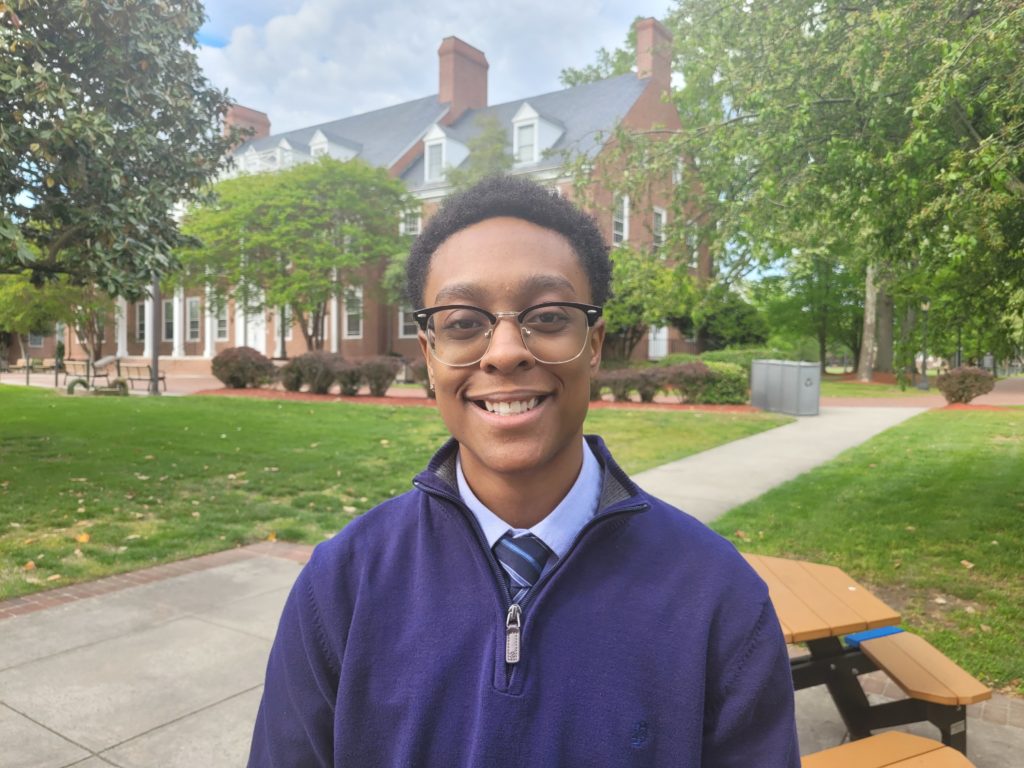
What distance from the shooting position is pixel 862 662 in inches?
132

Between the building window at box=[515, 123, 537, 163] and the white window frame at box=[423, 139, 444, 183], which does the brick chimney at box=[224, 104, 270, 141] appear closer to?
the white window frame at box=[423, 139, 444, 183]

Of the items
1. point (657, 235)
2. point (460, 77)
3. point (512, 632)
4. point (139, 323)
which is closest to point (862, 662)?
point (512, 632)

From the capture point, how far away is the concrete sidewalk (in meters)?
3.30

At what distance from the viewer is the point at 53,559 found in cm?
586

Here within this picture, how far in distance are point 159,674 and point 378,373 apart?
53.2 ft

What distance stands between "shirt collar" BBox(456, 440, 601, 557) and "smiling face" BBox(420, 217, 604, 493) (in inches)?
1.0

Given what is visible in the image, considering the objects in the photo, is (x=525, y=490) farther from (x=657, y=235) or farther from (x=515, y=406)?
(x=657, y=235)

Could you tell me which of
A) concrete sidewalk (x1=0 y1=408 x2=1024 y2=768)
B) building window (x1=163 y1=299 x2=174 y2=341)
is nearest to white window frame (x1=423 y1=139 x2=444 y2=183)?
building window (x1=163 y1=299 x2=174 y2=341)

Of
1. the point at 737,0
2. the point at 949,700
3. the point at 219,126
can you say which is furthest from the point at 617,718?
the point at 219,126

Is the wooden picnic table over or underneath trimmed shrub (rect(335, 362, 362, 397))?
underneath

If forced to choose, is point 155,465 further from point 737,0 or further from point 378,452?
point 737,0

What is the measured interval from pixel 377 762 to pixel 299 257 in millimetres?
27320

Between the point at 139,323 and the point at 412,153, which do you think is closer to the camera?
the point at 412,153

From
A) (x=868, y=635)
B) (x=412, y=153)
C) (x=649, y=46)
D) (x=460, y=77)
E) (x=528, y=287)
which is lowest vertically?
(x=868, y=635)
